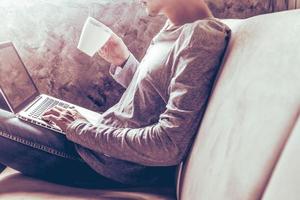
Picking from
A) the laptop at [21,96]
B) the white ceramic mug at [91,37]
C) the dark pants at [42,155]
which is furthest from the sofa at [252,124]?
the white ceramic mug at [91,37]

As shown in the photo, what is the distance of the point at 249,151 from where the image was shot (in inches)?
24.5

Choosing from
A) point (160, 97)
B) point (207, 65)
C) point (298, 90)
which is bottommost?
point (160, 97)

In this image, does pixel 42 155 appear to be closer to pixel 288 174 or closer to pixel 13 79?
pixel 13 79

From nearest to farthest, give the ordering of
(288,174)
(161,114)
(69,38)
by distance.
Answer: (288,174) < (161,114) < (69,38)

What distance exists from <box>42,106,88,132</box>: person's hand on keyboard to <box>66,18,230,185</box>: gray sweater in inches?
1.3

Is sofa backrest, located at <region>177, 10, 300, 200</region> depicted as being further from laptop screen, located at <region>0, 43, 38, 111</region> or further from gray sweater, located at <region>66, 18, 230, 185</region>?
laptop screen, located at <region>0, 43, 38, 111</region>

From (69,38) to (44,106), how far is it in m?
0.45

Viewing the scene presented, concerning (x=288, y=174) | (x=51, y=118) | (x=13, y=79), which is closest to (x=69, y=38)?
(x=13, y=79)

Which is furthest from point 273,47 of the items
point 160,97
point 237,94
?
point 160,97

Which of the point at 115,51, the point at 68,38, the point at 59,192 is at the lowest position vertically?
the point at 59,192

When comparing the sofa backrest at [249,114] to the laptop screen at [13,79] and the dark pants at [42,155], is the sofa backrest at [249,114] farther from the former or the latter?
the laptop screen at [13,79]

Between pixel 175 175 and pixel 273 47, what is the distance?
1.80 ft

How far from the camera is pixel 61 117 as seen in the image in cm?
119

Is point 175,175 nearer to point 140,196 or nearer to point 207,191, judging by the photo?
point 140,196
